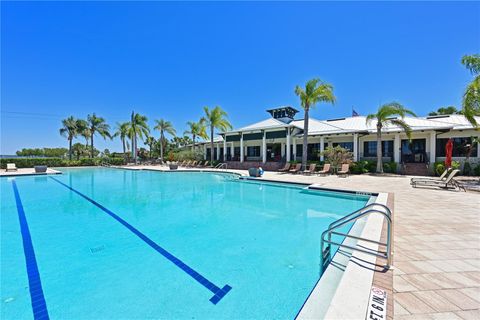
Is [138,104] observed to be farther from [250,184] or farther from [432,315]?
[432,315]

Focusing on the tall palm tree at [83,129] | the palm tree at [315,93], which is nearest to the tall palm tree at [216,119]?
the palm tree at [315,93]

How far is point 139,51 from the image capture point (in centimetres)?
1939

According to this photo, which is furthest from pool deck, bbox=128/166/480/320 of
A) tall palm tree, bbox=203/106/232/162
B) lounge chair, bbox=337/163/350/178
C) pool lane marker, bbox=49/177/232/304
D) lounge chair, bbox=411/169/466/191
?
tall palm tree, bbox=203/106/232/162

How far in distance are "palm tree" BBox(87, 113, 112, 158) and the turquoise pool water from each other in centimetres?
3506

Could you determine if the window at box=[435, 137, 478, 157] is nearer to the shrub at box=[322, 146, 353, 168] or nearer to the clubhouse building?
the clubhouse building

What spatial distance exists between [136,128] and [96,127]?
9431 millimetres

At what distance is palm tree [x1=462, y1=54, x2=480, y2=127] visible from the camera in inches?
419

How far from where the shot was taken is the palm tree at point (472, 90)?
10.6 metres

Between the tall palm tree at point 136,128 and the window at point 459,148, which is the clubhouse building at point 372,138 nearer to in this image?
the window at point 459,148

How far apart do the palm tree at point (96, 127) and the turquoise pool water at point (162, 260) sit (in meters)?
35.1

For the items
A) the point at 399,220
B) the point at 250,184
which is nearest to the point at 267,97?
the point at 250,184

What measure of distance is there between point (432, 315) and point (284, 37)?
18.0 meters

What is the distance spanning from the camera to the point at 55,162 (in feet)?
106

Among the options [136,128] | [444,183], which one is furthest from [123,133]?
[444,183]
